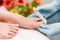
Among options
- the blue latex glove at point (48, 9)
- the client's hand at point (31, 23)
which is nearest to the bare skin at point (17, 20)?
the client's hand at point (31, 23)

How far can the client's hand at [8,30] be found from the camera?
0.89m

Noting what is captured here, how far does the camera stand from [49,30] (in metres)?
0.95

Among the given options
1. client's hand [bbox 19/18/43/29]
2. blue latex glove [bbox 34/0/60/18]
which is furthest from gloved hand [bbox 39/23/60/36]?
blue latex glove [bbox 34/0/60/18]

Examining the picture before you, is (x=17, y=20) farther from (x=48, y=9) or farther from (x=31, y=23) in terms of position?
(x=48, y=9)

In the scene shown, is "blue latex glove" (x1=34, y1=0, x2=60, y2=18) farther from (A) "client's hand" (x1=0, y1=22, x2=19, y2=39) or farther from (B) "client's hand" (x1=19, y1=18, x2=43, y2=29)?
(A) "client's hand" (x1=0, y1=22, x2=19, y2=39)

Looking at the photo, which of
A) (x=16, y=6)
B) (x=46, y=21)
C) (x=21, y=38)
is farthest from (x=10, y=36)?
(x=16, y=6)

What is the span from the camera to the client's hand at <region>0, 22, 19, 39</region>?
89 cm

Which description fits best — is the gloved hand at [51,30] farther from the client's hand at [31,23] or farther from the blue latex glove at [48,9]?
the blue latex glove at [48,9]

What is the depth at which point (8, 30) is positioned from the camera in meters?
0.96

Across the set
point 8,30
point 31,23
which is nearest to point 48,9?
point 31,23

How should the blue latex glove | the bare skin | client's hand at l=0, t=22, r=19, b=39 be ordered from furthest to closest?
the blue latex glove < the bare skin < client's hand at l=0, t=22, r=19, b=39

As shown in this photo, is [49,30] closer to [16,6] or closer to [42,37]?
[42,37]

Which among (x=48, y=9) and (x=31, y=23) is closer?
(x=31, y=23)

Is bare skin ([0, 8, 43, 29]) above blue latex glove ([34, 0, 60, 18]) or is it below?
below
